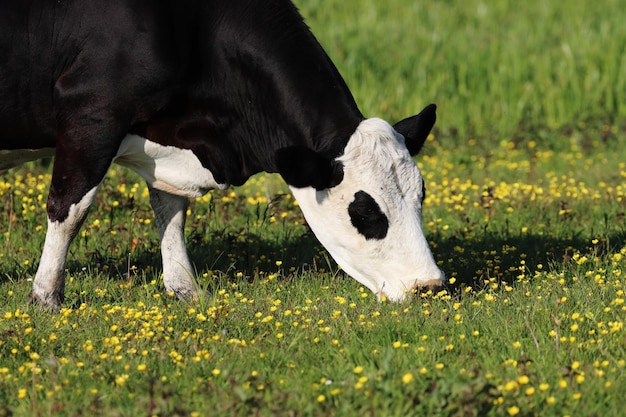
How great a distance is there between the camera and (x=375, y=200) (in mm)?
6430

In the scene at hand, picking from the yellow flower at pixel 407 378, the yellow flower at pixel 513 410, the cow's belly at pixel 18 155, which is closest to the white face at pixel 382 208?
the cow's belly at pixel 18 155

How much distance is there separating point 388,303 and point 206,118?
1.54 metres

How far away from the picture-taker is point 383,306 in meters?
6.50

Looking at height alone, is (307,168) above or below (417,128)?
below

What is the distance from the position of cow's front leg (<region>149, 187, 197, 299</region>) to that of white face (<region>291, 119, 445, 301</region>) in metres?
1.24

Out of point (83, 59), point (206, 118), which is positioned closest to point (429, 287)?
point (206, 118)

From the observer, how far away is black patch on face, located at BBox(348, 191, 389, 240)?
6453 millimetres

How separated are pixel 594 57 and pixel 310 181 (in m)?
Answer: 8.12

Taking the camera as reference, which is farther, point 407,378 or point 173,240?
point 173,240

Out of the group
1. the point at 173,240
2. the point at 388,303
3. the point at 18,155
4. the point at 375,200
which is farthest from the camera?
the point at 173,240

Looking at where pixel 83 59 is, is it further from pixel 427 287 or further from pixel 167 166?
pixel 427 287

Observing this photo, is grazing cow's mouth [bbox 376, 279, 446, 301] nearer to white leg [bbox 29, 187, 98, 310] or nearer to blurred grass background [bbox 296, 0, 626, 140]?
white leg [bbox 29, 187, 98, 310]

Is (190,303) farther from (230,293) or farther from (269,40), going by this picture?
(269,40)

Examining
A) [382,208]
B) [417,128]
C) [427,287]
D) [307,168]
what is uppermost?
[417,128]
